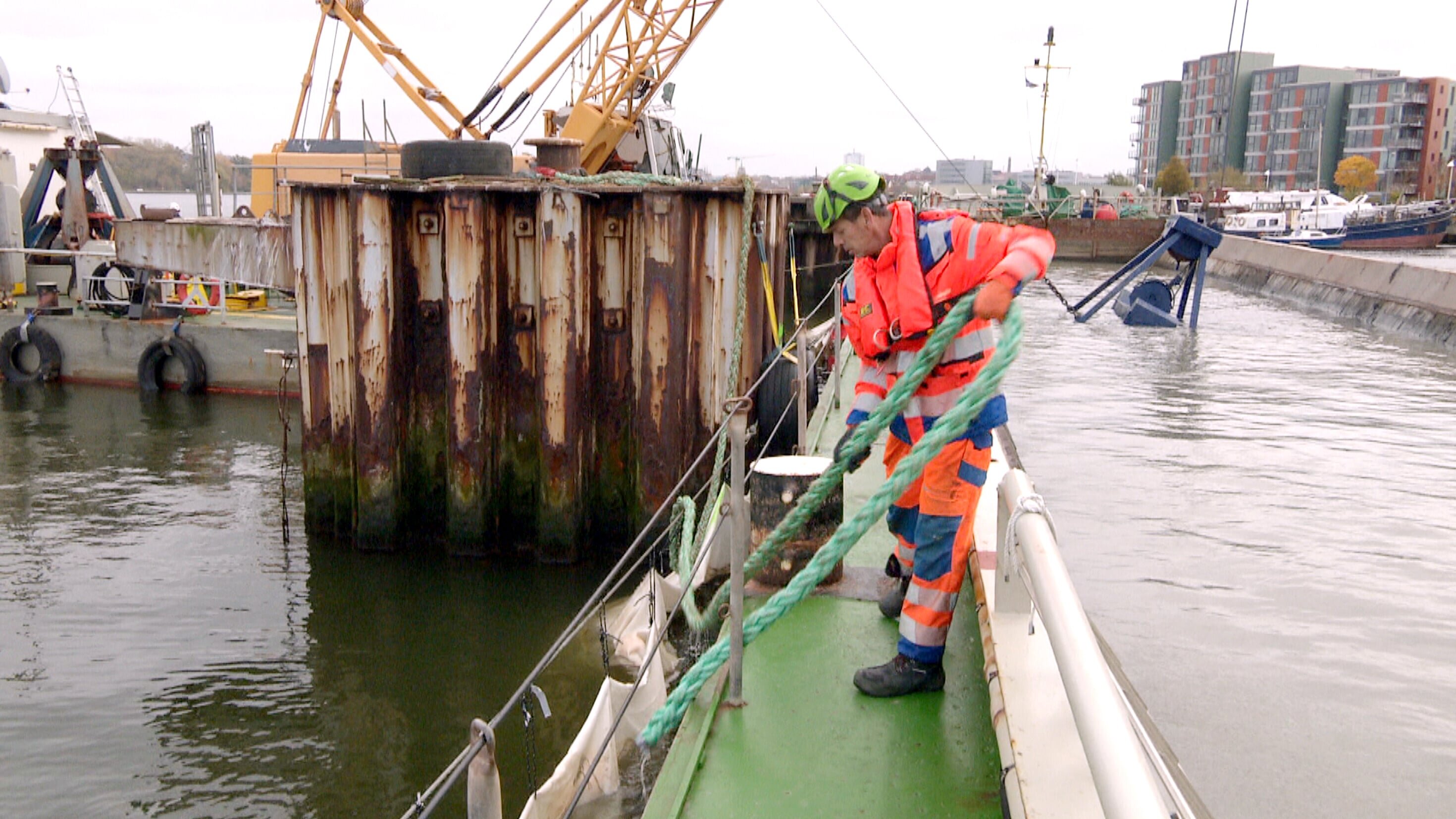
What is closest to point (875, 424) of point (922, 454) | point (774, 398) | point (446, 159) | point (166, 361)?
point (922, 454)

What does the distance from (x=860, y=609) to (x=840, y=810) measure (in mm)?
1597

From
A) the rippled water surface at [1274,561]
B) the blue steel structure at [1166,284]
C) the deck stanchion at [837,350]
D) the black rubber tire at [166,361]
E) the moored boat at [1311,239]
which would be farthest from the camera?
the moored boat at [1311,239]

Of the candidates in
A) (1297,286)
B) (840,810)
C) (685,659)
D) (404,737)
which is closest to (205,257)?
(404,737)

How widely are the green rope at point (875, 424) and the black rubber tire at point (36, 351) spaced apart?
61.5 feet

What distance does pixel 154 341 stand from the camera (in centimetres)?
1766

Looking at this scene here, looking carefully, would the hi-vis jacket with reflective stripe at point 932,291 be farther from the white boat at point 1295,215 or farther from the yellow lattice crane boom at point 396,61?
the white boat at point 1295,215

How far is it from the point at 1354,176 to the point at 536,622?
100963 mm

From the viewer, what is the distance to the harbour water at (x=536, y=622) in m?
5.78

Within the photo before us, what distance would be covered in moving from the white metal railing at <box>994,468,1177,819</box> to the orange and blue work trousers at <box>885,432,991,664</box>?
0.54m

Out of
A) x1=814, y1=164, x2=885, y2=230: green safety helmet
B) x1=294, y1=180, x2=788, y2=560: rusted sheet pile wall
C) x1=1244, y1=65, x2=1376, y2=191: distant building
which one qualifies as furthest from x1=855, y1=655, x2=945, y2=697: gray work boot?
x1=1244, y1=65, x2=1376, y2=191: distant building

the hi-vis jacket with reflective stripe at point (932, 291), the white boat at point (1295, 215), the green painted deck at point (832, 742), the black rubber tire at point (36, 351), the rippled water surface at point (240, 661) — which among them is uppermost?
the white boat at point (1295, 215)

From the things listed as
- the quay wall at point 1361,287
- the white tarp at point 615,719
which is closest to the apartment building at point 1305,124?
the quay wall at point 1361,287

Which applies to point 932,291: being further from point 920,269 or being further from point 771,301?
point 771,301

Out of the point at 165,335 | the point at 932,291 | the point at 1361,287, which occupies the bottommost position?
the point at 165,335
